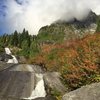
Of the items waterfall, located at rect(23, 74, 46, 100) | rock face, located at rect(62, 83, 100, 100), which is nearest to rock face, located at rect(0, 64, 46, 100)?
waterfall, located at rect(23, 74, 46, 100)

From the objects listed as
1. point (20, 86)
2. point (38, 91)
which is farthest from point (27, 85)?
point (38, 91)

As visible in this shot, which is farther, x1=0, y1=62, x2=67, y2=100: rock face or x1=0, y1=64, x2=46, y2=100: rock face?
x1=0, y1=64, x2=46, y2=100: rock face

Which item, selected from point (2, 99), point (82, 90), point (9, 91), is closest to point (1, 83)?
point (9, 91)

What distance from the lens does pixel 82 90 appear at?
18.6 metres

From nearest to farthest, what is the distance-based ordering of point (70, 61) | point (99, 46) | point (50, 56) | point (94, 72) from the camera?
point (94, 72) → point (99, 46) → point (70, 61) → point (50, 56)

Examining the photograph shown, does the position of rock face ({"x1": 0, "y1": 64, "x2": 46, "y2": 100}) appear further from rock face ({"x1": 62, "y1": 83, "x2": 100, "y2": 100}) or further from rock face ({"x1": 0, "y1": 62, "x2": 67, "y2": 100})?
rock face ({"x1": 62, "y1": 83, "x2": 100, "y2": 100})

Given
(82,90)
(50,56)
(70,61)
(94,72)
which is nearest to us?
(82,90)

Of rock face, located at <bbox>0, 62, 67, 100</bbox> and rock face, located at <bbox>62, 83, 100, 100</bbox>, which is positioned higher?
rock face, located at <bbox>62, 83, 100, 100</bbox>

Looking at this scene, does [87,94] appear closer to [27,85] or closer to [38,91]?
[38,91]

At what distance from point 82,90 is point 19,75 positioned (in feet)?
61.8

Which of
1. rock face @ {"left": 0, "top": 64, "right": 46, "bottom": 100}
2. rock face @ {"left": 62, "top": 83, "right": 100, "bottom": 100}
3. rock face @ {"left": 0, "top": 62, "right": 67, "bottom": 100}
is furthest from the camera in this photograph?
rock face @ {"left": 0, "top": 64, "right": 46, "bottom": 100}

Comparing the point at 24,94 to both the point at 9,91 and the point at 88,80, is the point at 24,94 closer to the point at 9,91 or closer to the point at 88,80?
the point at 9,91

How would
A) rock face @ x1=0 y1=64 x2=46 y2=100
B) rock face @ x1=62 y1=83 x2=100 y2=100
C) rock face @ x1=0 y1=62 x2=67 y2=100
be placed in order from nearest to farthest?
rock face @ x1=62 y1=83 x2=100 y2=100 < rock face @ x1=0 y1=62 x2=67 y2=100 < rock face @ x1=0 y1=64 x2=46 y2=100

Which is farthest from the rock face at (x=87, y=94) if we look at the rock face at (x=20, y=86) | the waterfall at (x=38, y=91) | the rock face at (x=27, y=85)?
the waterfall at (x=38, y=91)
